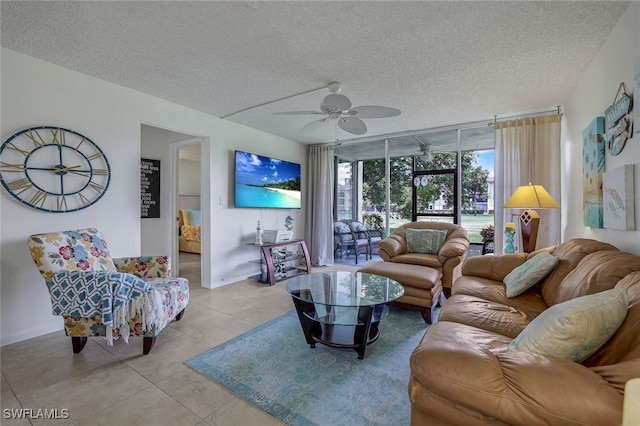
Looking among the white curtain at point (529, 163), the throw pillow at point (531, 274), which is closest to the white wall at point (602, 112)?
the white curtain at point (529, 163)

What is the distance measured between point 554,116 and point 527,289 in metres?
2.59

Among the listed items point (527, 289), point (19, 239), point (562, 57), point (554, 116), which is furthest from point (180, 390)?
point (554, 116)

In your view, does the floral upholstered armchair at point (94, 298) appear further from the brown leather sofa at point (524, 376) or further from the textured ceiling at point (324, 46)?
the brown leather sofa at point (524, 376)

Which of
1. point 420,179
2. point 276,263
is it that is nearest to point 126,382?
point 276,263

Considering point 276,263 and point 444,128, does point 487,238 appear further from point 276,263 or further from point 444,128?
point 276,263

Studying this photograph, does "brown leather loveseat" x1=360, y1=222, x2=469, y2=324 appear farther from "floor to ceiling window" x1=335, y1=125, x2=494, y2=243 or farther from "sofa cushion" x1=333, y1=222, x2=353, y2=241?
"sofa cushion" x1=333, y1=222, x2=353, y2=241

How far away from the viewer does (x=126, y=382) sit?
1741 millimetres

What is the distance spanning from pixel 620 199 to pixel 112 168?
13.8ft

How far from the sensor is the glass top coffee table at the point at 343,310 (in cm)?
202

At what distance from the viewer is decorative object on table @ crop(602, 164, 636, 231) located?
1683mm

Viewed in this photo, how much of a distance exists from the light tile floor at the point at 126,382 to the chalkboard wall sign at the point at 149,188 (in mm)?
2044

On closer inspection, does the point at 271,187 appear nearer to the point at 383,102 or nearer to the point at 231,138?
the point at 231,138

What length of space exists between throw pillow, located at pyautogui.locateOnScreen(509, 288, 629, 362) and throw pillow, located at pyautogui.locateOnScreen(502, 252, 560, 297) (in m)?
0.98

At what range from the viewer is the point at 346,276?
9.32 ft
